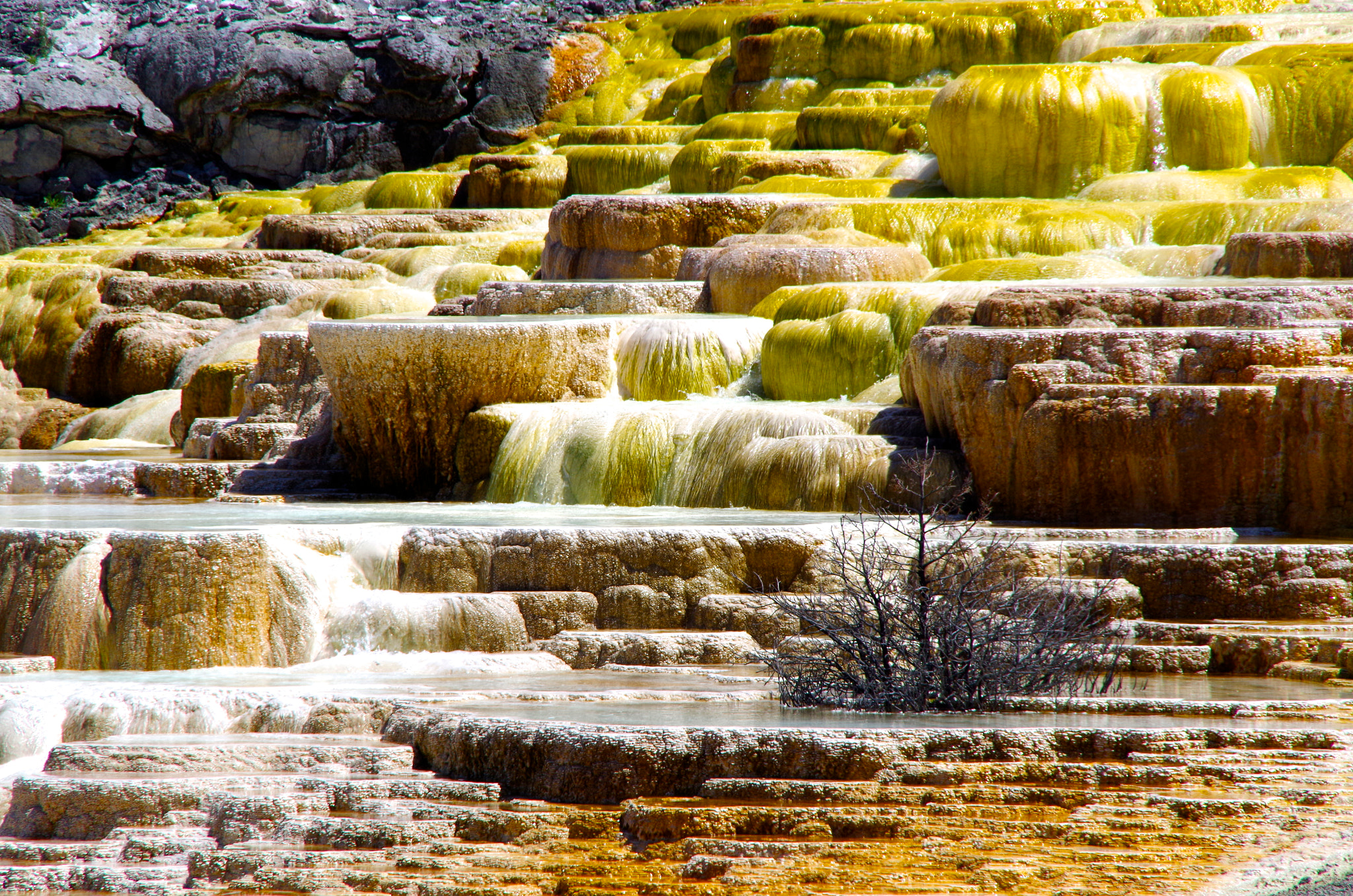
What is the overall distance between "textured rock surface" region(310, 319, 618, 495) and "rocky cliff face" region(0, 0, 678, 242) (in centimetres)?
1835

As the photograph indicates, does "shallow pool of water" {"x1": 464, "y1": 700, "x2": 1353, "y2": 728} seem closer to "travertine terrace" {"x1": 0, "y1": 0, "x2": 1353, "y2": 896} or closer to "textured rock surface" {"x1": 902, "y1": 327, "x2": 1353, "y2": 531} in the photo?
"travertine terrace" {"x1": 0, "y1": 0, "x2": 1353, "y2": 896}

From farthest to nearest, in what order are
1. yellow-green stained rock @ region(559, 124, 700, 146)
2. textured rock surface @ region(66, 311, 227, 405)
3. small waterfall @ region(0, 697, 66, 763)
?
yellow-green stained rock @ region(559, 124, 700, 146) → textured rock surface @ region(66, 311, 227, 405) → small waterfall @ region(0, 697, 66, 763)

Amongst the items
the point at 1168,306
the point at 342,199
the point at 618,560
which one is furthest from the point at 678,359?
the point at 342,199

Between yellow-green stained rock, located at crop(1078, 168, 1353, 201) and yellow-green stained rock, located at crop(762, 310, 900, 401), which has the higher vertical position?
yellow-green stained rock, located at crop(1078, 168, 1353, 201)

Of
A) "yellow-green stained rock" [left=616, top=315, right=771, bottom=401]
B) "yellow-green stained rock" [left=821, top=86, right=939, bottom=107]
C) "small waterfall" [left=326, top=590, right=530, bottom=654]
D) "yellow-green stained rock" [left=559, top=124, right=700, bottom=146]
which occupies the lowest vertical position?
"small waterfall" [left=326, top=590, right=530, bottom=654]

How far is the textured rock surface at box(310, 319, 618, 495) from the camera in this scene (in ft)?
32.4

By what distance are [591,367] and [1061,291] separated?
11.3ft

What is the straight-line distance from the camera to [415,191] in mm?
22141

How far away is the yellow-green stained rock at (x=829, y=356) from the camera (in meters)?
9.76

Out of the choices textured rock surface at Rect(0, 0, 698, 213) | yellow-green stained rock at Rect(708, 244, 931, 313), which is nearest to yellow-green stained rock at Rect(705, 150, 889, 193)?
yellow-green stained rock at Rect(708, 244, 931, 313)

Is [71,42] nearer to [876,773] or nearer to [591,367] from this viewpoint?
[591,367]

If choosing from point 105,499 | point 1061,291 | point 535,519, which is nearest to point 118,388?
point 105,499

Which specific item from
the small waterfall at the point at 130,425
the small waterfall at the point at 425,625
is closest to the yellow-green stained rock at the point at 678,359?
the small waterfall at the point at 425,625

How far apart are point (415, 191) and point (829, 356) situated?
44.5 ft
